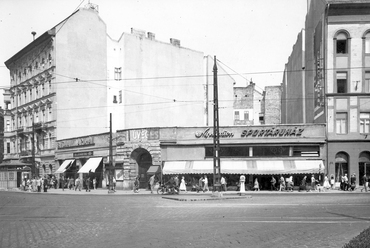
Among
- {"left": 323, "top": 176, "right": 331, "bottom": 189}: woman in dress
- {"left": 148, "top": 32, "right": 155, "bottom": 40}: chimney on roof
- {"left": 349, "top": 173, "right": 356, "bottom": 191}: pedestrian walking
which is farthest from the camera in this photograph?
{"left": 148, "top": 32, "right": 155, "bottom": 40}: chimney on roof

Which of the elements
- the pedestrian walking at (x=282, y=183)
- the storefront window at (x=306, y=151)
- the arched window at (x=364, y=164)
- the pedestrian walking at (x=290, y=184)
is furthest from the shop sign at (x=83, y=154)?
the arched window at (x=364, y=164)

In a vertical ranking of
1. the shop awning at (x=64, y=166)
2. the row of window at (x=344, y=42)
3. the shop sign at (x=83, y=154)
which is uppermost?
the row of window at (x=344, y=42)

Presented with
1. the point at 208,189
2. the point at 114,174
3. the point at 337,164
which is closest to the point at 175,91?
the point at 114,174

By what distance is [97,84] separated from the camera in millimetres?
53938

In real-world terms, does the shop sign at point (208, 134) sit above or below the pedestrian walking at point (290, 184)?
above

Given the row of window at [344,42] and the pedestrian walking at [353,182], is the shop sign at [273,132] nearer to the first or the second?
the pedestrian walking at [353,182]

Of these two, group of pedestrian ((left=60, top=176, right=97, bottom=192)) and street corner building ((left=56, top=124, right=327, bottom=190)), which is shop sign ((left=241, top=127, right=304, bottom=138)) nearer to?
street corner building ((left=56, top=124, right=327, bottom=190))

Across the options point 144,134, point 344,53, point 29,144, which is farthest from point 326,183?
point 29,144

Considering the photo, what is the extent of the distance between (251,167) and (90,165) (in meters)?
17.4

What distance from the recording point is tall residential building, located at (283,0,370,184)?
3625cm

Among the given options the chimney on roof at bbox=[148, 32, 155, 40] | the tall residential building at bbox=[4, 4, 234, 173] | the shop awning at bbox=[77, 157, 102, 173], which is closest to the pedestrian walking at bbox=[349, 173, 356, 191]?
the tall residential building at bbox=[4, 4, 234, 173]

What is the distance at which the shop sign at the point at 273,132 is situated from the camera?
38.0 m

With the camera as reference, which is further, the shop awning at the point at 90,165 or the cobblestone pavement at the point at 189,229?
the shop awning at the point at 90,165

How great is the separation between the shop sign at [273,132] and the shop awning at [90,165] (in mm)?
15733
